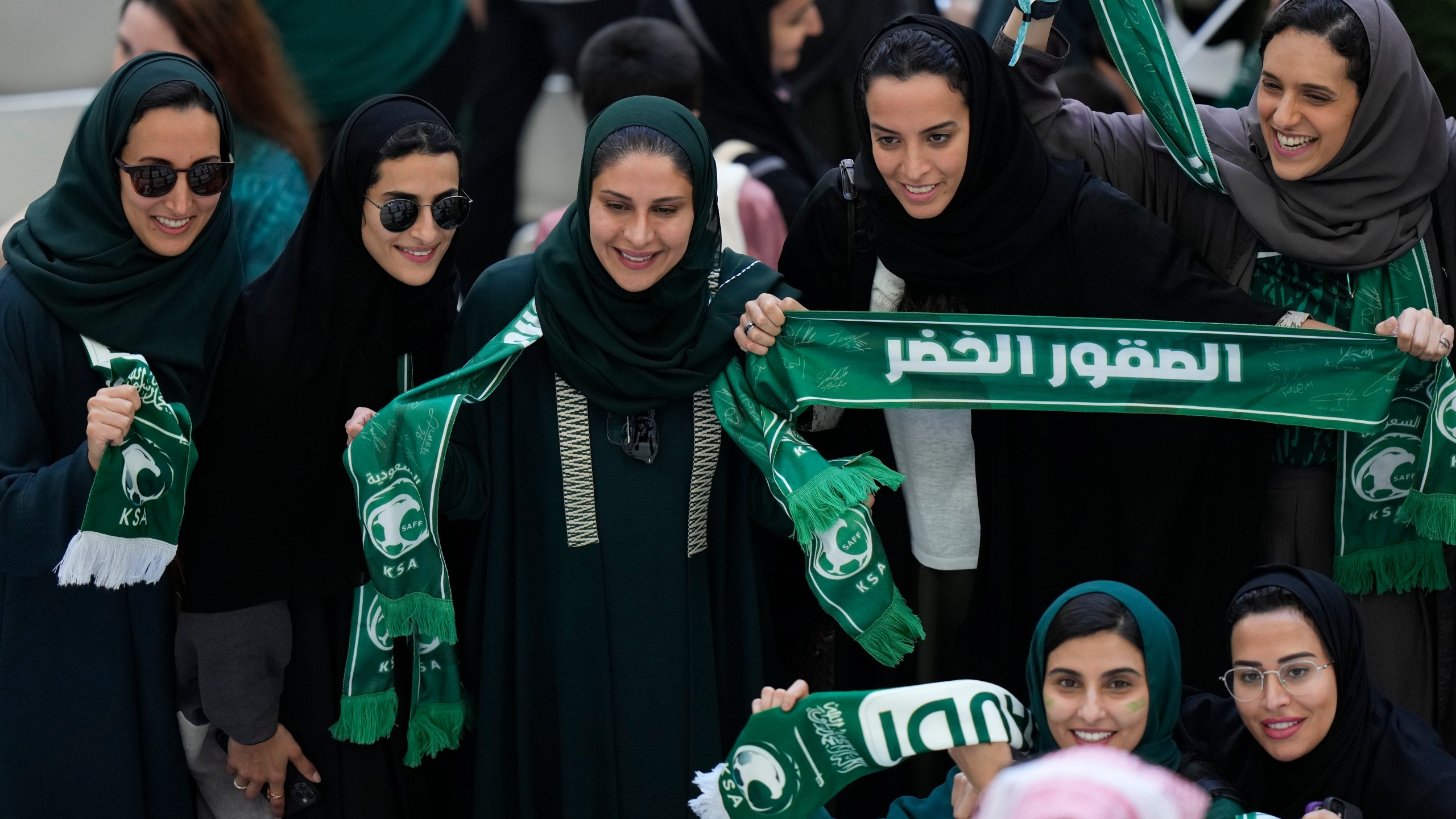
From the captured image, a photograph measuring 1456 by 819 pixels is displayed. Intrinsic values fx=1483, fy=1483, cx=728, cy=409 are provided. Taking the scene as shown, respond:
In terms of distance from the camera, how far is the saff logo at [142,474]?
9.89 feet

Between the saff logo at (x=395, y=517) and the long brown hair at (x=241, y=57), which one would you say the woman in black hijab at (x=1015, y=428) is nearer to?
the saff logo at (x=395, y=517)

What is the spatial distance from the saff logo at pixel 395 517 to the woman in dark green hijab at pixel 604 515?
0.11 metres

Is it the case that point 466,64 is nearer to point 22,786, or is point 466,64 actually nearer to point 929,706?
point 22,786

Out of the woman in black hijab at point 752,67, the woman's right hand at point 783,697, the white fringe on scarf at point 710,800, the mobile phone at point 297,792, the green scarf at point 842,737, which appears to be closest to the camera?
the green scarf at point 842,737

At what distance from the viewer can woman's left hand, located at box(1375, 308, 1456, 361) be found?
3248mm

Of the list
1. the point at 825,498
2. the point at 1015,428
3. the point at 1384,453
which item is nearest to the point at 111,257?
the point at 825,498

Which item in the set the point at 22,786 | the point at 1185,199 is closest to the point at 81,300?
the point at 22,786

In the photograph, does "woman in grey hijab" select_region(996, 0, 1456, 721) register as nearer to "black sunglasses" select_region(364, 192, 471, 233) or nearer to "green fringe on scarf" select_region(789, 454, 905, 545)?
"green fringe on scarf" select_region(789, 454, 905, 545)

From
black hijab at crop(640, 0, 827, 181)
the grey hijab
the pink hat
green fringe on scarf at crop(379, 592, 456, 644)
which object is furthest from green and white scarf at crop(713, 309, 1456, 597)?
black hijab at crop(640, 0, 827, 181)

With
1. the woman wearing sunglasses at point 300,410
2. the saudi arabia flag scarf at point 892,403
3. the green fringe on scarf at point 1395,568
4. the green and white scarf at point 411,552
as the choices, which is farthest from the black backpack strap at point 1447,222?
the woman wearing sunglasses at point 300,410

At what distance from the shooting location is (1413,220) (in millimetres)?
3367

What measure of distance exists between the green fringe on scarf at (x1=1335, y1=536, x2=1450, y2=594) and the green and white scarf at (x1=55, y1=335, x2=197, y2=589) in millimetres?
2627

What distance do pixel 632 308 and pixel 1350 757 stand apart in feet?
5.81

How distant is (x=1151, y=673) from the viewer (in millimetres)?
2928
